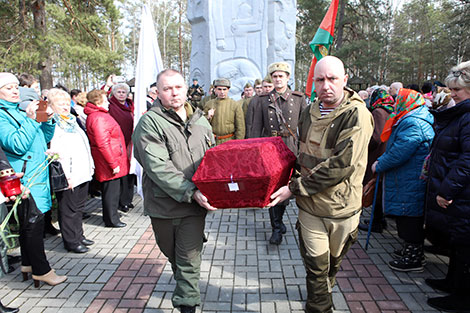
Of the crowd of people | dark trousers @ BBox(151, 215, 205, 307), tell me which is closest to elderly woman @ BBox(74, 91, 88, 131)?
the crowd of people

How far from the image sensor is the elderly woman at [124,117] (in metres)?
5.35

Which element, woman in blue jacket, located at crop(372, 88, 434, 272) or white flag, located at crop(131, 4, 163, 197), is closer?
woman in blue jacket, located at crop(372, 88, 434, 272)

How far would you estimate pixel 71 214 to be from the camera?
159 inches

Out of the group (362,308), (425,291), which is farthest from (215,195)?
(425,291)

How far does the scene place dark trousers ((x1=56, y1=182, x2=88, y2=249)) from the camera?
13.0 ft

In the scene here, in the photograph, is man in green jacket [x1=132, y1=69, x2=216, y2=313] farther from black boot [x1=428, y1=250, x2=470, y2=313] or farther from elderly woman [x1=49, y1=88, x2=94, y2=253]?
black boot [x1=428, y1=250, x2=470, y2=313]

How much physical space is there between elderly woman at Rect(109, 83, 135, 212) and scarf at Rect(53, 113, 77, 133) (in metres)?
1.44

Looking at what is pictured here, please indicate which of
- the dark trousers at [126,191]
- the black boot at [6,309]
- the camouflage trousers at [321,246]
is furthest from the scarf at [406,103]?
the dark trousers at [126,191]

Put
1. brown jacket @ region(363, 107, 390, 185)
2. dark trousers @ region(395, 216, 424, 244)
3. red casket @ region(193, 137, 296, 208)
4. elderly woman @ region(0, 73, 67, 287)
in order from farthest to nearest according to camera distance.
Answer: brown jacket @ region(363, 107, 390, 185), dark trousers @ region(395, 216, 424, 244), elderly woman @ region(0, 73, 67, 287), red casket @ region(193, 137, 296, 208)

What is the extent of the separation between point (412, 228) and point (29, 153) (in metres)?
4.02

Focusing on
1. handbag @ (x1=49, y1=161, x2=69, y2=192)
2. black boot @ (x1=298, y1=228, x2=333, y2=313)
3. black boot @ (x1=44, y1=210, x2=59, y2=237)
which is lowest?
black boot @ (x1=44, y1=210, x2=59, y2=237)

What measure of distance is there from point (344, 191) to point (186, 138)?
1.23 m

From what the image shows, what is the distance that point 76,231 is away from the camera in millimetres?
4090

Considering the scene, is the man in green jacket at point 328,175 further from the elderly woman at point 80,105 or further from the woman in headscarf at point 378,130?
the elderly woman at point 80,105
